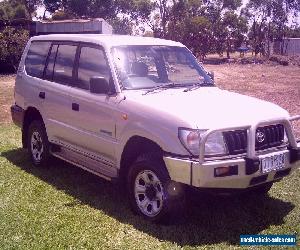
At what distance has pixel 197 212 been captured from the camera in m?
5.05

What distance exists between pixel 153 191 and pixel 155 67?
1754 millimetres

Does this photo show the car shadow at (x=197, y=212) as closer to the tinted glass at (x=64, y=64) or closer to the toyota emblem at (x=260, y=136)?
the toyota emblem at (x=260, y=136)

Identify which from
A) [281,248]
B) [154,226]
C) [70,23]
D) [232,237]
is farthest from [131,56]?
[70,23]

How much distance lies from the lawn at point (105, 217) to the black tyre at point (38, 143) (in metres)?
0.23

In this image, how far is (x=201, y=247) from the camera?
4.18m

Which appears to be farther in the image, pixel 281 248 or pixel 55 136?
pixel 55 136

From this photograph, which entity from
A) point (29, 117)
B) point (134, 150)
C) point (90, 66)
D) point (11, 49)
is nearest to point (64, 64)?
point (90, 66)

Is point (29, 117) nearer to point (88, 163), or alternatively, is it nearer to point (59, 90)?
point (59, 90)

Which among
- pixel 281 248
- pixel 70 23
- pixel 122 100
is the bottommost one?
pixel 281 248

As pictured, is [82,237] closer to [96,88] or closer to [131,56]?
[96,88]

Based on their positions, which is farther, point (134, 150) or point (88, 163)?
point (88, 163)

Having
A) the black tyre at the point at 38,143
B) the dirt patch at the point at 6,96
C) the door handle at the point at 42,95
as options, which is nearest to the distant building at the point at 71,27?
the dirt patch at the point at 6,96

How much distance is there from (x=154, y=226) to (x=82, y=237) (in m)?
0.80

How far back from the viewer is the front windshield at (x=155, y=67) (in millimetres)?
5273
